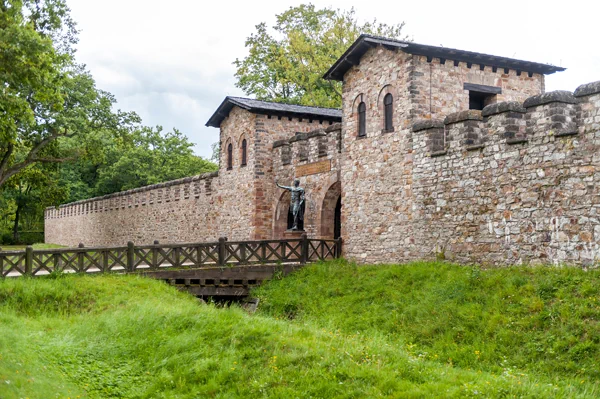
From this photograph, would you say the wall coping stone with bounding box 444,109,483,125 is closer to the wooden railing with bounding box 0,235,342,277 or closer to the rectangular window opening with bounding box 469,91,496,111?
the rectangular window opening with bounding box 469,91,496,111

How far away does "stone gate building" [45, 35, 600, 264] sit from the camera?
12539 millimetres

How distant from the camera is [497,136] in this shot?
1405cm

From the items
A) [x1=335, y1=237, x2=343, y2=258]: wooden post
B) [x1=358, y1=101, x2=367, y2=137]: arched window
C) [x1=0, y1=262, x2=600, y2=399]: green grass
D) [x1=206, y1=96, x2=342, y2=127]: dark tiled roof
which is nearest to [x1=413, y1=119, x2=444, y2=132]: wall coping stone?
[x1=358, y1=101, x2=367, y2=137]: arched window

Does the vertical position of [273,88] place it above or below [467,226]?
above

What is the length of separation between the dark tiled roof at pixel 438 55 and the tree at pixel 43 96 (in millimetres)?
8162

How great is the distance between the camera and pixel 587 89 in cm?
1200

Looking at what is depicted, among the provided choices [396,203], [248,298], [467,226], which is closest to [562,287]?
[467,226]

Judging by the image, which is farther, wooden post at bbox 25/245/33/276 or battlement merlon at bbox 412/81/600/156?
wooden post at bbox 25/245/33/276

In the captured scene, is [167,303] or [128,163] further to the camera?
[128,163]

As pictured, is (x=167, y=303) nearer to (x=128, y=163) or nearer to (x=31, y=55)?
(x=31, y=55)

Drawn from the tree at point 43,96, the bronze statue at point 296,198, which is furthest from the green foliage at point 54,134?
the bronze statue at point 296,198

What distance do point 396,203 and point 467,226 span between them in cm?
285

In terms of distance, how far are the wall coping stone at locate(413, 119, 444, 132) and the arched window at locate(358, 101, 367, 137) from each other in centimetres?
249

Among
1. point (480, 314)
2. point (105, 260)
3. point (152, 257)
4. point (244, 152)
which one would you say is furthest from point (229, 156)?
point (480, 314)
